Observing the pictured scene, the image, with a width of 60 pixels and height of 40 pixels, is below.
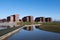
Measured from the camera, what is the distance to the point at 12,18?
175 metres

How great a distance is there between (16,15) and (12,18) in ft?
22.7

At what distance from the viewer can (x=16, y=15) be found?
17238 cm
